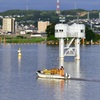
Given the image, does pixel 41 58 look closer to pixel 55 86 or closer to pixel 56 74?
pixel 56 74

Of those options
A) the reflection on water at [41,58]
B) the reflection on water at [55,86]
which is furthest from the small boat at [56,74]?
the reflection on water at [41,58]

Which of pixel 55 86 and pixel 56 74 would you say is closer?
pixel 55 86

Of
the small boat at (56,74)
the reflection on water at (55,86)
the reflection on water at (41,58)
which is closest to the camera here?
the reflection on water at (55,86)

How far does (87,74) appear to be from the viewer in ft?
183

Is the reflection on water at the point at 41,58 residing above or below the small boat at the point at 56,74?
below

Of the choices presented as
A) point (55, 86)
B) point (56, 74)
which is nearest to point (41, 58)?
point (56, 74)

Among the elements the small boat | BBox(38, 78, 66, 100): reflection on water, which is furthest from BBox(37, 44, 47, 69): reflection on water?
BBox(38, 78, 66, 100): reflection on water

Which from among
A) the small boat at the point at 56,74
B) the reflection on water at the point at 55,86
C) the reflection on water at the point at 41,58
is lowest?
the reflection on water at the point at 41,58

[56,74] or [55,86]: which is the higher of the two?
[56,74]

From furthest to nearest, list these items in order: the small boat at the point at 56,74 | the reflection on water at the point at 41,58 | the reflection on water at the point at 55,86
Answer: the reflection on water at the point at 41,58 < the small boat at the point at 56,74 < the reflection on water at the point at 55,86

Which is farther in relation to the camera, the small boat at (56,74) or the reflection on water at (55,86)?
the small boat at (56,74)

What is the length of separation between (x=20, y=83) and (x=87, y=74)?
10.1 m

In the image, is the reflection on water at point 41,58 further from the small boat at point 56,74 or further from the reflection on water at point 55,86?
the reflection on water at point 55,86

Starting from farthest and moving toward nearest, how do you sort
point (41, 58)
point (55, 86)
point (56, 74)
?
1. point (41, 58)
2. point (56, 74)
3. point (55, 86)
